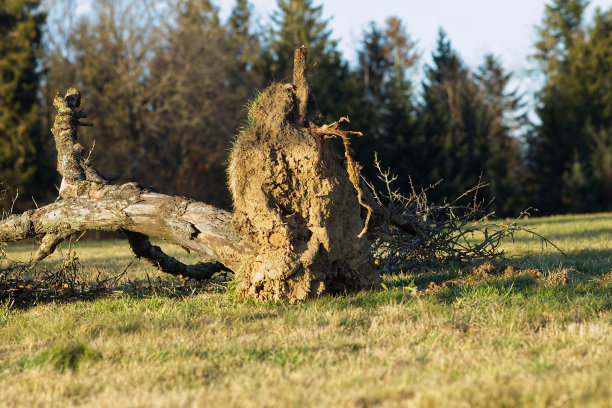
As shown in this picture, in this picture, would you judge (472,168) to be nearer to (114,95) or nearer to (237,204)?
(114,95)

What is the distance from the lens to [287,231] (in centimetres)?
537

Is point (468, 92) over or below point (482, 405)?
over

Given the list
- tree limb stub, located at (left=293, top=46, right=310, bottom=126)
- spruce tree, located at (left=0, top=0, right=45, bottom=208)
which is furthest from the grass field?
spruce tree, located at (left=0, top=0, right=45, bottom=208)

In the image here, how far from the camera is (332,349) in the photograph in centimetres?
379

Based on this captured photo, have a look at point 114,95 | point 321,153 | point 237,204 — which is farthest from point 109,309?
point 114,95

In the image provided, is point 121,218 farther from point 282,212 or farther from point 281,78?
point 281,78

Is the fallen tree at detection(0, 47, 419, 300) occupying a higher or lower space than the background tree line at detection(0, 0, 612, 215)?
lower

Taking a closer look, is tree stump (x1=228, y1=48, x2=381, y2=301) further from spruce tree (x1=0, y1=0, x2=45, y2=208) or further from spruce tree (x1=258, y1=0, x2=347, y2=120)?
spruce tree (x1=258, y1=0, x2=347, y2=120)

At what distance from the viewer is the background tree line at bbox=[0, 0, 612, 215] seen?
23109 millimetres

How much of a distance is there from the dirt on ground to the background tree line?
57.5 ft

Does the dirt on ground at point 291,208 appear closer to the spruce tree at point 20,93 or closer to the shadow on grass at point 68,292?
the shadow on grass at point 68,292

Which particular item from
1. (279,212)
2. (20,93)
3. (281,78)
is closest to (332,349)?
(279,212)

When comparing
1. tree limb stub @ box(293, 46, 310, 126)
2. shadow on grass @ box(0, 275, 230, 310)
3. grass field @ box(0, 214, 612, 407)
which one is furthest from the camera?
shadow on grass @ box(0, 275, 230, 310)

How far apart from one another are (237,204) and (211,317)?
1.16 metres
